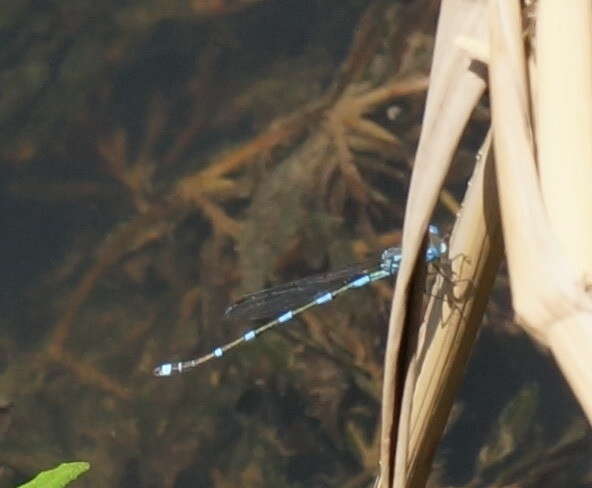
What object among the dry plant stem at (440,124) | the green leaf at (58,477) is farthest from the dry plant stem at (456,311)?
the green leaf at (58,477)

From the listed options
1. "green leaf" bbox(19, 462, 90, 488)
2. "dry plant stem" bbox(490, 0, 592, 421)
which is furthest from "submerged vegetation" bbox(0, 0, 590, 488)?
"dry plant stem" bbox(490, 0, 592, 421)

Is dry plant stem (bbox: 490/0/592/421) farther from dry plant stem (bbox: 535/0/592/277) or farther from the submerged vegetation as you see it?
the submerged vegetation

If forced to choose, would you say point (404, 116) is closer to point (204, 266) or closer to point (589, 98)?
point (204, 266)

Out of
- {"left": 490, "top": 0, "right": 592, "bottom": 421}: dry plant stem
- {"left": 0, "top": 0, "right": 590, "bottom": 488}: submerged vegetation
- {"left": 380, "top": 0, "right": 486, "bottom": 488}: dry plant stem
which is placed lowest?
{"left": 490, "top": 0, "right": 592, "bottom": 421}: dry plant stem

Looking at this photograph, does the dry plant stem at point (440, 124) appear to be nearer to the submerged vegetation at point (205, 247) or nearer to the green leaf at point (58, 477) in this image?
the green leaf at point (58, 477)

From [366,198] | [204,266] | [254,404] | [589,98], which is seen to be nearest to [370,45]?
[366,198]
